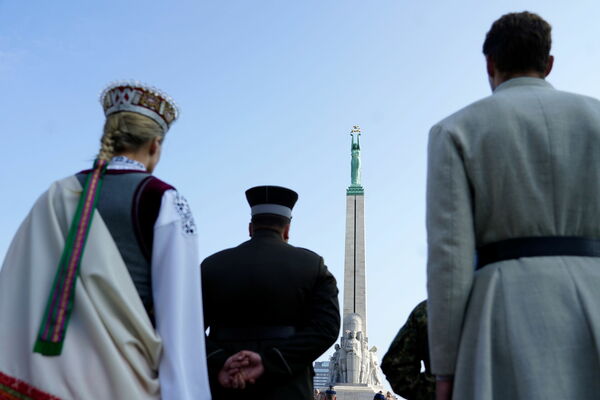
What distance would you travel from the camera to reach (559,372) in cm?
214

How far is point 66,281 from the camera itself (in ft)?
7.75

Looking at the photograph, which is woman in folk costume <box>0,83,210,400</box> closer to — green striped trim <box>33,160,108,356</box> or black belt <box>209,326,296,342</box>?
green striped trim <box>33,160,108,356</box>

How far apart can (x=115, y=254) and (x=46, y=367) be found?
42cm

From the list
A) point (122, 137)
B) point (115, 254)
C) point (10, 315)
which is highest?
point (122, 137)

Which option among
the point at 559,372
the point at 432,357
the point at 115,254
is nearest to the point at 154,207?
the point at 115,254

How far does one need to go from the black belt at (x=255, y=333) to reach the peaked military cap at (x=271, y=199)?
0.70 m

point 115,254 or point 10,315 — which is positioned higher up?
point 115,254

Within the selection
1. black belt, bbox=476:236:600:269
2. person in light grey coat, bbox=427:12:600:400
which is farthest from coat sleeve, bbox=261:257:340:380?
black belt, bbox=476:236:600:269

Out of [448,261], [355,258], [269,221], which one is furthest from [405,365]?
[355,258]

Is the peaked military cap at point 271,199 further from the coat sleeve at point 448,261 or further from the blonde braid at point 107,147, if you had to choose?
the coat sleeve at point 448,261

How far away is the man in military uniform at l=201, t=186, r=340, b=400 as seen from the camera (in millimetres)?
3344

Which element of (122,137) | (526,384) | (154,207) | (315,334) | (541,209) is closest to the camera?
(526,384)

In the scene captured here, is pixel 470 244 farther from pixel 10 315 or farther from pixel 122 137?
pixel 10 315

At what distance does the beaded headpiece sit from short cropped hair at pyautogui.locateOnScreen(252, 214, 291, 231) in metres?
1.20
